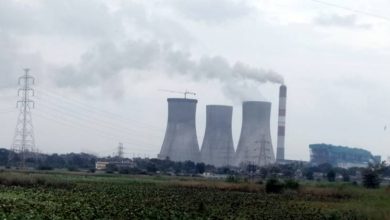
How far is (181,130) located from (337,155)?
60601mm

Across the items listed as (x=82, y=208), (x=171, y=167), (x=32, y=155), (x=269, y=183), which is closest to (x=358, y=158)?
(x=171, y=167)

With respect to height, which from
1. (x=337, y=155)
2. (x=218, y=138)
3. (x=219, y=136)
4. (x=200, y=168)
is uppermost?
(x=219, y=136)

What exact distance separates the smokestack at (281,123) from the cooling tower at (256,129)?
927 cm

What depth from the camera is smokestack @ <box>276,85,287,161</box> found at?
8450 cm

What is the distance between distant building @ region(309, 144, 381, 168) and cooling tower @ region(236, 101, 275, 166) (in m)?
49.6

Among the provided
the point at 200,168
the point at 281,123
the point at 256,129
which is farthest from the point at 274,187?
the point at 281,123

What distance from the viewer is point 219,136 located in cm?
7606

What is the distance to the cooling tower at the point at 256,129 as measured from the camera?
7081cm

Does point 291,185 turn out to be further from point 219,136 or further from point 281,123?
point 281,123

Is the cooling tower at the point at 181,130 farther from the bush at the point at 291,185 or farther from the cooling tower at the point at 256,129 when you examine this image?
the bush at the point at 291,185

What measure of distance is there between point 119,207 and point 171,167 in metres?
59.7

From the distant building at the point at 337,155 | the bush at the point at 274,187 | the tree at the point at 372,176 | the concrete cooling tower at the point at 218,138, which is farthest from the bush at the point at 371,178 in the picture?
the distant building at the point at 337,155

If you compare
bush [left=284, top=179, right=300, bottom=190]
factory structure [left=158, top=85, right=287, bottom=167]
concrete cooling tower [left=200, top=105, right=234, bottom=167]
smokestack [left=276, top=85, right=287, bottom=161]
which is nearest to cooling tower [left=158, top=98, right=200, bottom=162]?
factory structure [left=158, top=85, right=287, bottom=167]

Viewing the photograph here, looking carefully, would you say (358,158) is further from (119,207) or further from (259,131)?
(119,207)
